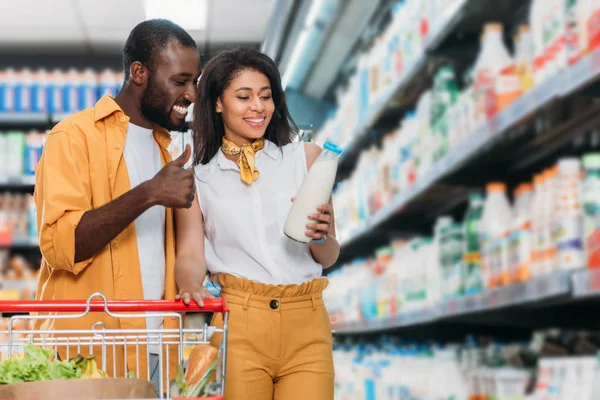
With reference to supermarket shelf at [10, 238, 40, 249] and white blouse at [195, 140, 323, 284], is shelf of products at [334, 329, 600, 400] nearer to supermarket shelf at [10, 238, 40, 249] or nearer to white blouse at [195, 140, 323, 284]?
white blouse at [195, 140, 323, 284]

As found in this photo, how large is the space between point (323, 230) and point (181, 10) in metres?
4.41

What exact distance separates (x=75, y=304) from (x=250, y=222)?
0.54 meters

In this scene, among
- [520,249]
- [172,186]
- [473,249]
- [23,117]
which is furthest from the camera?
[23,117]

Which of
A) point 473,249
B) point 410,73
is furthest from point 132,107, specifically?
point 410,73

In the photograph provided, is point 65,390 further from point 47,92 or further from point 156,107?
point 47,92

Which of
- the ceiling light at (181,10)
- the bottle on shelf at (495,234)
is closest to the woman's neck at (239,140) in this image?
the bottle on shelf at (495,234)

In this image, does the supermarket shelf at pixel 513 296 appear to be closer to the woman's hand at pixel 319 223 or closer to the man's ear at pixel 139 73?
the woman's hand at pixel 319 223

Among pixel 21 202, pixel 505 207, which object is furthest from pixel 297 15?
pixel 21 202

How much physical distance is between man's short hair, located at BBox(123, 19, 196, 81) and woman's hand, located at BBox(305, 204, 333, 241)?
0.54 metres

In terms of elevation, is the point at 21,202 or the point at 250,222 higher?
the point at 21,202

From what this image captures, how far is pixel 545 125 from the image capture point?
258cm

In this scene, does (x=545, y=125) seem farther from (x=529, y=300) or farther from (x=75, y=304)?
(x=75, y=304)

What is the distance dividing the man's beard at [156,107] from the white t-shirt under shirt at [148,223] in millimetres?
53

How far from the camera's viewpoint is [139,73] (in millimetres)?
2037
